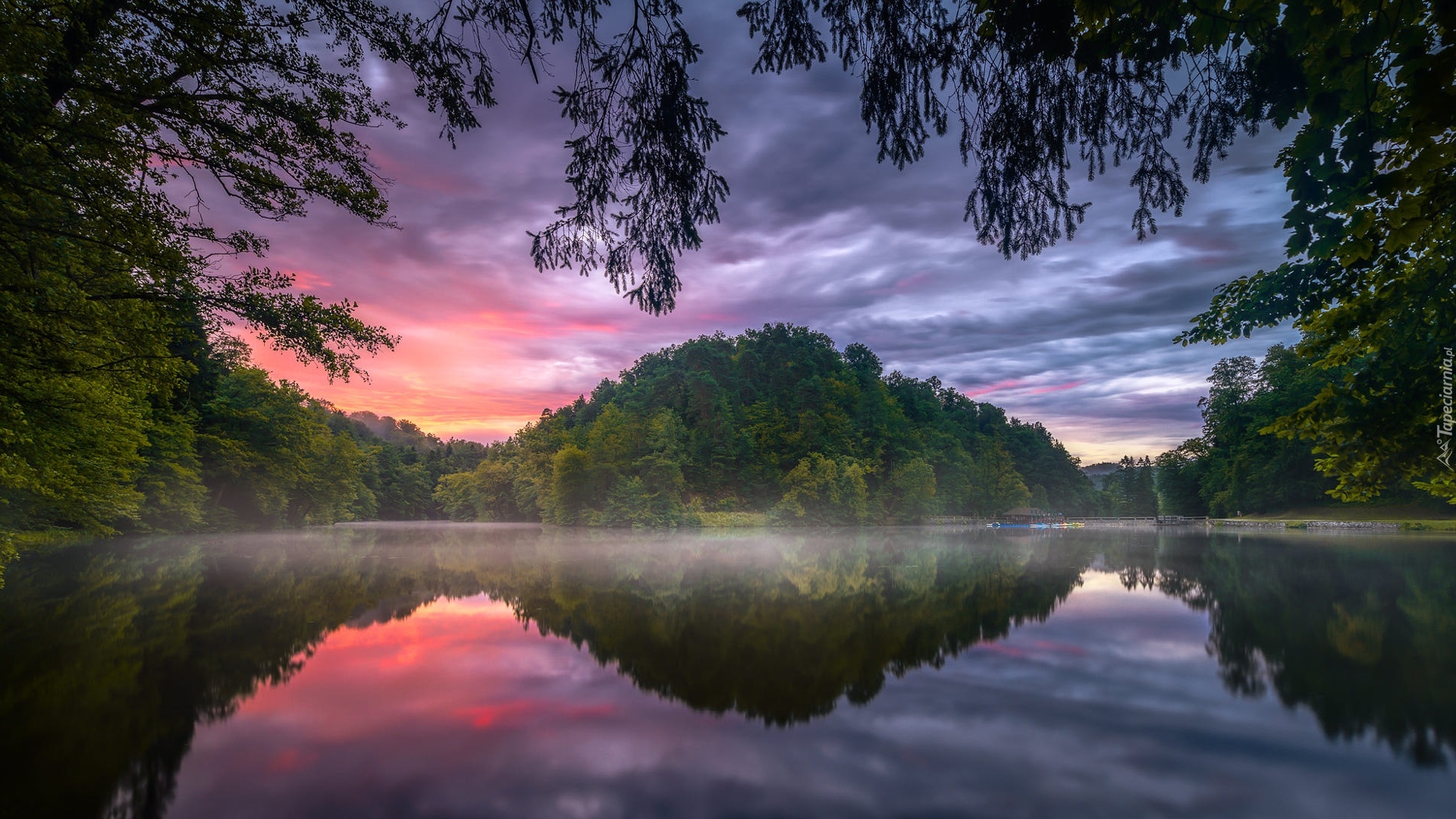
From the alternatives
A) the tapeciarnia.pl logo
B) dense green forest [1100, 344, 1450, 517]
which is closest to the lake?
the tapeciarnia.pl logo

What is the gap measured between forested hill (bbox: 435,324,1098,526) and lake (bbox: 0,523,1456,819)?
51322 mm

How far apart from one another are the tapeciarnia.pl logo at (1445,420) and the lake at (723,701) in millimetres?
3476

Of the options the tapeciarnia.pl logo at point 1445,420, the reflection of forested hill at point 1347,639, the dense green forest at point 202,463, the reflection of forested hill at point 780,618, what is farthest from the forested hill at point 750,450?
the tapeciarnia.pl logo at point 1445,420

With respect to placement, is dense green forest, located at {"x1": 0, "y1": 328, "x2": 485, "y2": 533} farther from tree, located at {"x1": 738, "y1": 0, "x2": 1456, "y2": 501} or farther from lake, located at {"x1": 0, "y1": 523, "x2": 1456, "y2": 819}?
tree, located at {"x1": 738, "y1": 0, "x2": 1456, "y2": 501}

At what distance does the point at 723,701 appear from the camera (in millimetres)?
9078

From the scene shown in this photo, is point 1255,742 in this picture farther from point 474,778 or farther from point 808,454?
point 808,454

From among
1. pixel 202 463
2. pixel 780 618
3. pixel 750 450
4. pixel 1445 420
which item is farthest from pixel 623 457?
pixel 1445 420

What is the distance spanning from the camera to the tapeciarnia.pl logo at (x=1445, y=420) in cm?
712

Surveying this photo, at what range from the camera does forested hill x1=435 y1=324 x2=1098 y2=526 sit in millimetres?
72125

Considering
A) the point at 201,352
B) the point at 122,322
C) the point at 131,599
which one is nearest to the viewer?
the point at 122,322

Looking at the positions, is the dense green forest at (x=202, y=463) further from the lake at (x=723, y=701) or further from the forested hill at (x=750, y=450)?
the forested hill at (x=750, y=450)

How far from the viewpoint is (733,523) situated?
6850 cm

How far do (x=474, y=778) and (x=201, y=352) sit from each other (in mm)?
51262

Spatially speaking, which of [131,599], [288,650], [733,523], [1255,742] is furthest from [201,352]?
[1255,742]
